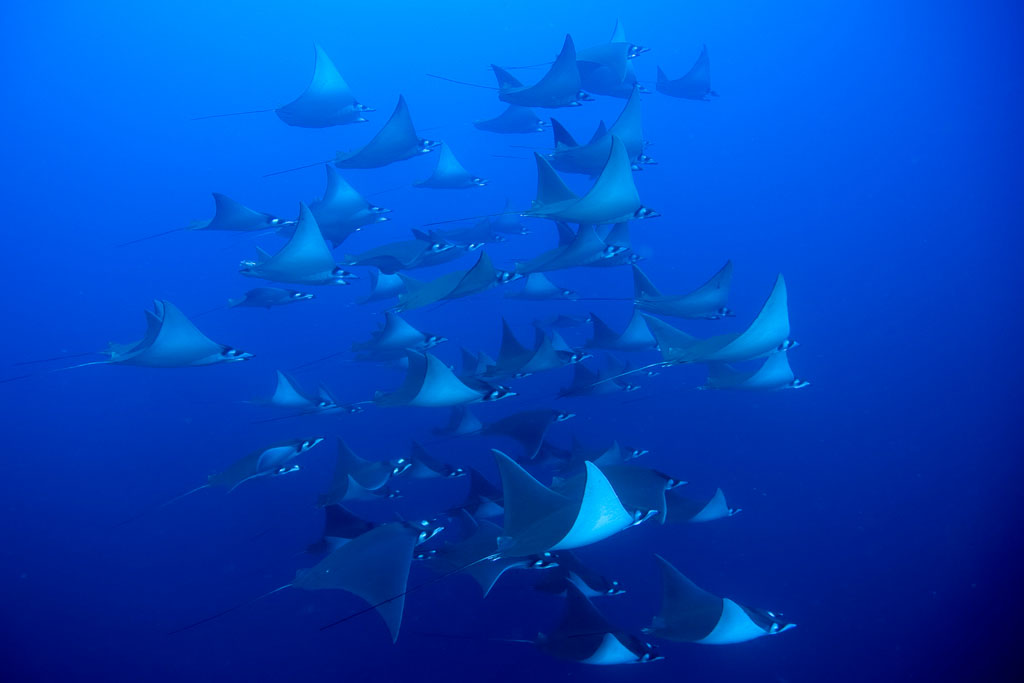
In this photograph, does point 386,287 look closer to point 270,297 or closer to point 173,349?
point 270,297

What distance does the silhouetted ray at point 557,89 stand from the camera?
18.4 ft

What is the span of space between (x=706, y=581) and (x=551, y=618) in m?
1.84

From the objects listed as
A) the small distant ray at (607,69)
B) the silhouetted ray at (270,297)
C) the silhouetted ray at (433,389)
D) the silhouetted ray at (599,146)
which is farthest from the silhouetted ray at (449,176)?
the silhouetted ray at (433,389)

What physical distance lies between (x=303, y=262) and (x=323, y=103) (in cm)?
286

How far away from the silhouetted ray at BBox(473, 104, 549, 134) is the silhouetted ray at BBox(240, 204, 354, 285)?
4597 mm

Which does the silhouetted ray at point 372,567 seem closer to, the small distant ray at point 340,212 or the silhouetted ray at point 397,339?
the silhouetted ray at point 397,339

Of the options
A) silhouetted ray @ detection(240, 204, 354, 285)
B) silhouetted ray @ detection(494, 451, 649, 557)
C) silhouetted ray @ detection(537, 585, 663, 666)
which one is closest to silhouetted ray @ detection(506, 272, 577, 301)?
silhouetted ray @ detection(240, 204, 354, 285)

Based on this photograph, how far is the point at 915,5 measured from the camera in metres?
31.9

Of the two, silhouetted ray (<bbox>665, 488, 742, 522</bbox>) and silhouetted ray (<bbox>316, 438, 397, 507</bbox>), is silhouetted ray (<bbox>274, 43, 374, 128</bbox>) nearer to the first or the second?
silhouetted ray (<bbox>316, 438, 397, 507</bbox>)

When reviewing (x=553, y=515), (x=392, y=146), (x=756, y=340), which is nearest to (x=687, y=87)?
(x=392, y=146)

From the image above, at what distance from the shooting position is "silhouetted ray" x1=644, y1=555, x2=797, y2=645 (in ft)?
9.58

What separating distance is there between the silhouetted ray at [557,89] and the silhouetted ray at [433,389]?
141 inches

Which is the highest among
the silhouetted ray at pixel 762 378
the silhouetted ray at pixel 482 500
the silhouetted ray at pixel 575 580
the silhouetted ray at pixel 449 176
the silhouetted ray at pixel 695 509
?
the silhouetted ray at pixel 449 176

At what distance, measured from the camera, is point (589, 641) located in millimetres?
3240
